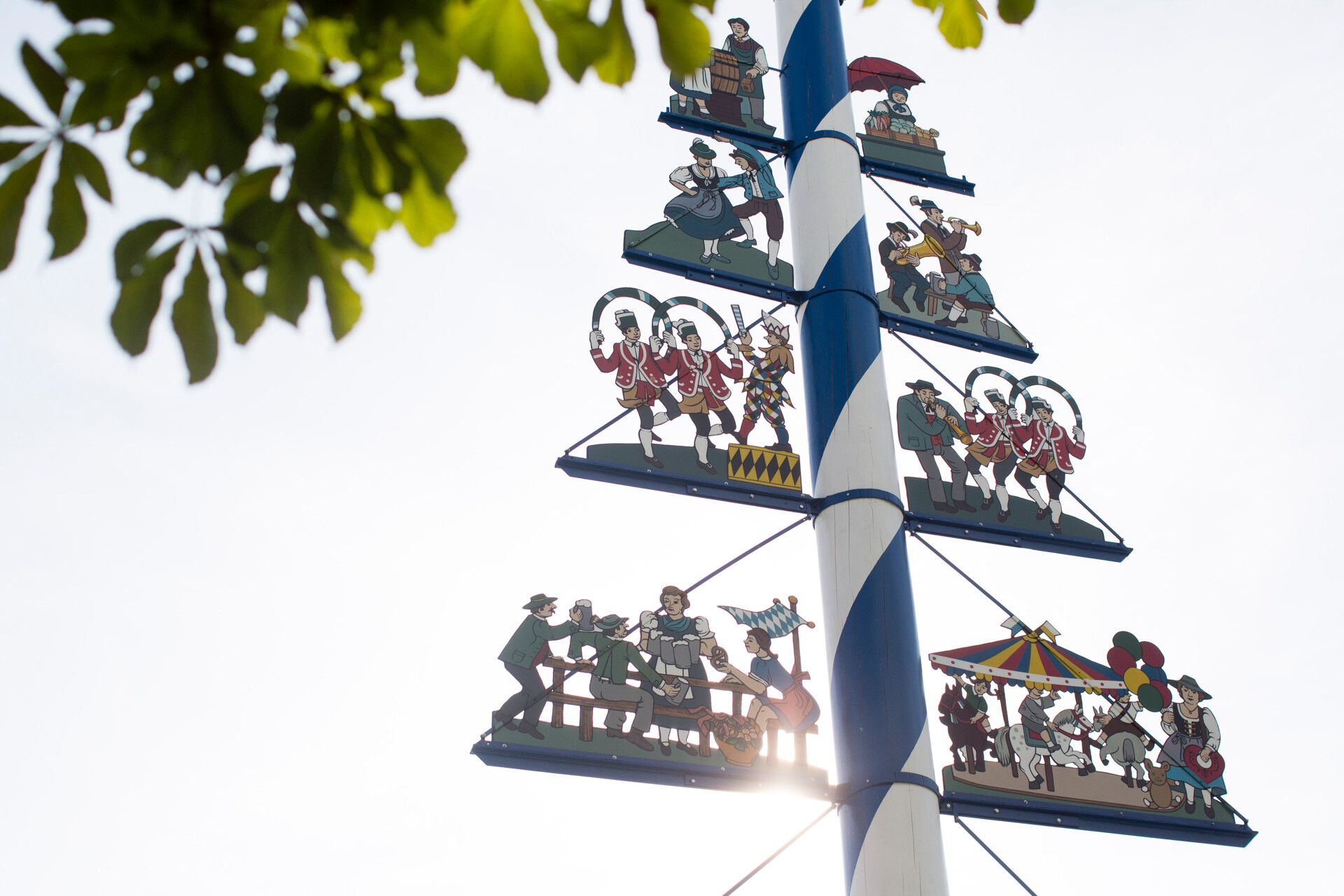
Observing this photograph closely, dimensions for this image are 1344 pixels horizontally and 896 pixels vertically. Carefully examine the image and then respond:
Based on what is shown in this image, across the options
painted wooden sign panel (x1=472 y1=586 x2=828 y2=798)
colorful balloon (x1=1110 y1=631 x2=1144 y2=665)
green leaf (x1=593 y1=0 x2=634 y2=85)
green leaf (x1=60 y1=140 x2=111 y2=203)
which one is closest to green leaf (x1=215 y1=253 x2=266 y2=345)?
green leaf (x1=60 y1=140 x2=111 y2=203)

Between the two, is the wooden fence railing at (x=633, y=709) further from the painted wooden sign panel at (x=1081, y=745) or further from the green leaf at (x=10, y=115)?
the green leaf at (x=10, y=115)

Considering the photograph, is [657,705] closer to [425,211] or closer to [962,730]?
[962,730]

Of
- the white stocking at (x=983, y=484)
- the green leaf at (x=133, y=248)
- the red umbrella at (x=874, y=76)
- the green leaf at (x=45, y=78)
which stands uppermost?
the red umbrella at (x=874, y=76)

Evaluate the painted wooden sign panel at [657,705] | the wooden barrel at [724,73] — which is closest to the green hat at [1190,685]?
the painted wooden sign panel at [657,705]

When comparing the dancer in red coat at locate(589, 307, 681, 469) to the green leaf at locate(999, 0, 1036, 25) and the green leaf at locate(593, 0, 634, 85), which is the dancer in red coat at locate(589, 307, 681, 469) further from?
the green leaf at locate(593, 0, 634, 85)

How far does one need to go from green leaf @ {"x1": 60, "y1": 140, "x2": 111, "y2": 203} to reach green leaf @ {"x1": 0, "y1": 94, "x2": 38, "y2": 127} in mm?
52

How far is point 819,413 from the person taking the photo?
5.00 m

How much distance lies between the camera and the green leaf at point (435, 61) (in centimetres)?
148

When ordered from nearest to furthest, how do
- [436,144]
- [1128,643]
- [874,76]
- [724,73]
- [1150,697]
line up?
1. [436,144]
2. [1150,697]
3. [1128,643]
4. [724,73]
5. [874,76]

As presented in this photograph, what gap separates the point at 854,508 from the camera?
4719 mm

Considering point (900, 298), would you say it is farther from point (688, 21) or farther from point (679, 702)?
point (688, 21)

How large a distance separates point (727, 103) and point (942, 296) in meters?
1.48

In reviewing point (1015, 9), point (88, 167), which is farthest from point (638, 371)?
point (88, 167)

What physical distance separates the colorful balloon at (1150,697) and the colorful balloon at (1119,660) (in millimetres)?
100
